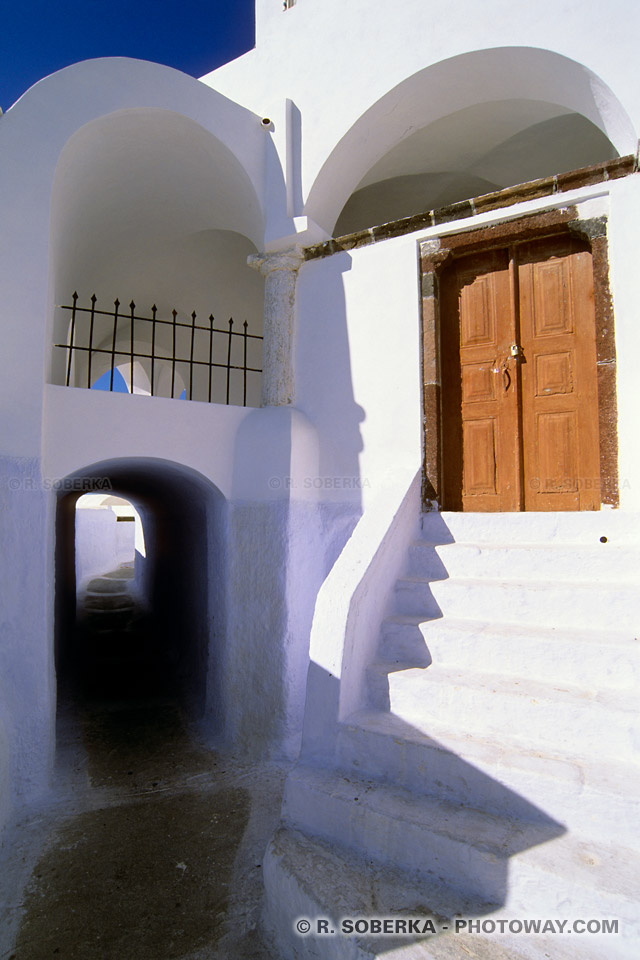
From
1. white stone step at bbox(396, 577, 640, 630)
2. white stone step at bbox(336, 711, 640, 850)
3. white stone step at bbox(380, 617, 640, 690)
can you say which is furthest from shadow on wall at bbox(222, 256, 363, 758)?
white stone step at bbox(336, 711, 640, 850)

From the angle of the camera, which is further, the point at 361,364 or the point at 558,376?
the point at 361,364

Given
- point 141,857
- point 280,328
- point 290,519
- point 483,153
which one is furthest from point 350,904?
point 483,153

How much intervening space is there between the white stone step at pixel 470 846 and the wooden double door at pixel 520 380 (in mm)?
2837

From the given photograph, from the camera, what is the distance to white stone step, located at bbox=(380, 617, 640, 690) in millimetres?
2850

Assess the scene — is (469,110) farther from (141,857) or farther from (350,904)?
(141,857)

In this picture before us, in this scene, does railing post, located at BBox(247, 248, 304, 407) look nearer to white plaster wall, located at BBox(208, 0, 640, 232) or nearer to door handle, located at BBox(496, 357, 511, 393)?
white plaster wall, located at BBox(208, 0, 640, 232)

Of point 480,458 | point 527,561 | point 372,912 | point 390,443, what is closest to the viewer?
point 372,912

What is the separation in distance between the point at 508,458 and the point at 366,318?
1846 millimetres

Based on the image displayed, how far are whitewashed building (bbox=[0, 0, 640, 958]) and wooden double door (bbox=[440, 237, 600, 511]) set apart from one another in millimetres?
24

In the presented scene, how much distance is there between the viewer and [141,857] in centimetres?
379

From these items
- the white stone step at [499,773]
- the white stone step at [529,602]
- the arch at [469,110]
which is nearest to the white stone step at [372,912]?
the white stone step at [499,773]

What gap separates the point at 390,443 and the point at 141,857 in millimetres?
3599

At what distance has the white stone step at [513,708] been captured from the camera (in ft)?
8.45

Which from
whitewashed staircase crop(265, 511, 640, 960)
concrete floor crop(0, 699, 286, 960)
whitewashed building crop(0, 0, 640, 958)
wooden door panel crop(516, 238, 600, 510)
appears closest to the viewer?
whitewashed staircase crop(265, 511, 640, 960)
